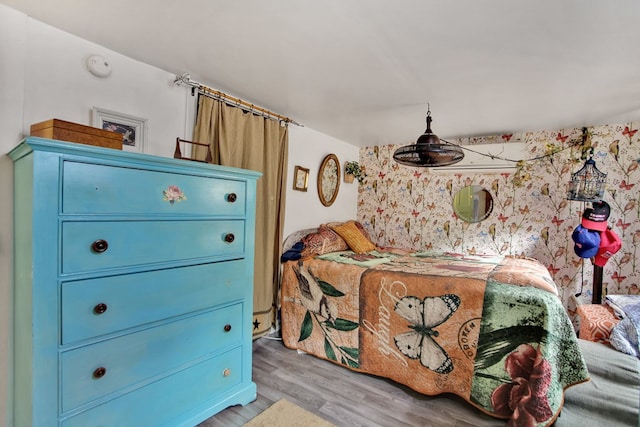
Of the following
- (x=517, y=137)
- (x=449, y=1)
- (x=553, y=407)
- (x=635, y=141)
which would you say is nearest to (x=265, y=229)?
(x=449, y=1)

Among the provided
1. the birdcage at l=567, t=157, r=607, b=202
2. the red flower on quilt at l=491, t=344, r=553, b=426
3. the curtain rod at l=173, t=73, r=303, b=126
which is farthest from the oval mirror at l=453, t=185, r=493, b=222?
the curtain rod at l=173, t=73, r=303, b=126

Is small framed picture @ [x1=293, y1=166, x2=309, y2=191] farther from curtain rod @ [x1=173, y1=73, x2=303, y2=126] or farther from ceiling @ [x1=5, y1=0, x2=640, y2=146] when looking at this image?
ceiling @ [x1=5, y1=0, x2=640, y2=146]

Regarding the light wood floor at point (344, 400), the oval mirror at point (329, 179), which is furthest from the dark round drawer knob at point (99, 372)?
the oval mirror at point (329, 179)

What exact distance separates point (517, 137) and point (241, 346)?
11.6 feet

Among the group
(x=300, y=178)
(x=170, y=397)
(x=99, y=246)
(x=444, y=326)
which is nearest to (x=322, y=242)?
(x=300, y=178)

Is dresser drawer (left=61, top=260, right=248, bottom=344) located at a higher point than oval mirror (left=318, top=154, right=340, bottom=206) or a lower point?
lower

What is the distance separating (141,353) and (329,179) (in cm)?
270

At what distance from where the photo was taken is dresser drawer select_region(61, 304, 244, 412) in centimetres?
120

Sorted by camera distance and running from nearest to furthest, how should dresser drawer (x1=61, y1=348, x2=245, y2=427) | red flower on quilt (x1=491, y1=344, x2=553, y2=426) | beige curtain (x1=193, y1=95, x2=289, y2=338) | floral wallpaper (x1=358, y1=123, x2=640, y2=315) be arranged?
1. dresser drawer (x1=61, y1=348, x2=245, y2=427)
2. red flower on quilt (x1=491, y1=344, x2=553, y2=426)
3. beige curtain (x1=193, y1=95, x2=289, y2=338)
4. floral wallpaper (x1=358, y1=123, x2=640, y2=315)

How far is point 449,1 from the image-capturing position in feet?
4.08

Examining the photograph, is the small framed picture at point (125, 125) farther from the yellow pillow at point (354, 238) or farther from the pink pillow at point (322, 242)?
the yellow pillow at point (354, 238)

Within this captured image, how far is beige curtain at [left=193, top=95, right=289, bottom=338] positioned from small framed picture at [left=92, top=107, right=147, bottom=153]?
0.35 meters

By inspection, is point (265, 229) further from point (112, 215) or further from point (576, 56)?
point (576, 56)

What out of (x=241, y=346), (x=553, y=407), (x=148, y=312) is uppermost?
(x=148, y=312)
